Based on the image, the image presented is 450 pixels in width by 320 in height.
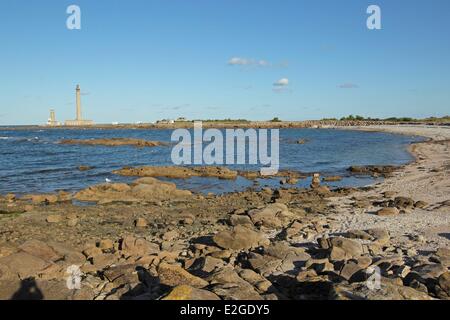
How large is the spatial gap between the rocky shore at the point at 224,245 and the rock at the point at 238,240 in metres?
0.03

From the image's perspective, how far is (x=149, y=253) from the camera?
10.9 metres

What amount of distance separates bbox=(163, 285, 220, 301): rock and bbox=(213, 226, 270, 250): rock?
15.0ft

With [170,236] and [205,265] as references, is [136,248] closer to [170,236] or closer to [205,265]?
[170,236]

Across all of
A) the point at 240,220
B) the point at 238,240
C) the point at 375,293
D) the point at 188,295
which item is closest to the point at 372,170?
the point at 240,220

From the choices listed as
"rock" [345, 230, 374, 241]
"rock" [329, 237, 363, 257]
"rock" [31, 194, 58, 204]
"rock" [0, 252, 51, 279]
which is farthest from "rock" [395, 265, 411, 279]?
"rock" [31, 194, 58, 204]

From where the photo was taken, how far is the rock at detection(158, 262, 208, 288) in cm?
764

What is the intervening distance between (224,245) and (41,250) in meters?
4.87

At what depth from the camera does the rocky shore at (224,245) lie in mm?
7582

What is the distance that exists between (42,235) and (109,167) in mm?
22814

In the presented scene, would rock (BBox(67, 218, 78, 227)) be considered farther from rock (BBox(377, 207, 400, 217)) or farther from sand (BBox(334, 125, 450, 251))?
rock (BBox(377, 207, 400, 217))

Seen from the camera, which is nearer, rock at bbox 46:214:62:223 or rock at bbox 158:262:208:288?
rock at bbox 158:262:208:288

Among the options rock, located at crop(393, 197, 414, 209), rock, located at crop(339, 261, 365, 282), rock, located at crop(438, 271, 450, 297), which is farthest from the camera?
rock, located at crop(393, 197, 414, 209)

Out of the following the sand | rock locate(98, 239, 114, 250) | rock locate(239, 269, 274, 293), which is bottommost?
rock locate(98, 239, 114, 250)

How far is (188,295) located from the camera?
6285 millimetres
